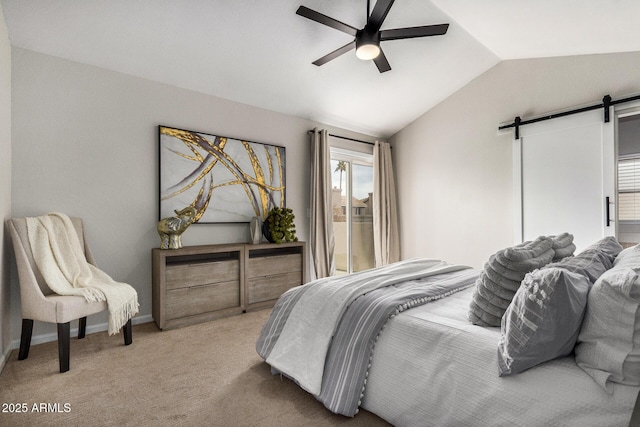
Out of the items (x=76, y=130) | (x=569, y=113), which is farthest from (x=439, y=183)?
(x=76, y=130)

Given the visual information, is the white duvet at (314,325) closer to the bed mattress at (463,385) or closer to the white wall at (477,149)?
the bed mattress at (463,385)

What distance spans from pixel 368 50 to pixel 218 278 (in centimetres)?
249

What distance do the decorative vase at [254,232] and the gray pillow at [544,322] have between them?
2878 millimetres

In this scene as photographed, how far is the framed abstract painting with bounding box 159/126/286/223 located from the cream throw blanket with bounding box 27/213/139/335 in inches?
31.8

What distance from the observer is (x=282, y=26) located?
2.97 metres

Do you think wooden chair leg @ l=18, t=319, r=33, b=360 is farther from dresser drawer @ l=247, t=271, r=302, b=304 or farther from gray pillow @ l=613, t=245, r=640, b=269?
gray pillow @ l=613, t=245, r=640, b=269

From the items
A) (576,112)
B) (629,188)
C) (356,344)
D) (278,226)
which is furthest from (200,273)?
(629,188)

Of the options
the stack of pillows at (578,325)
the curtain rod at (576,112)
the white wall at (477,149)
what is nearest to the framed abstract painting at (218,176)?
the white wall at (477,149)

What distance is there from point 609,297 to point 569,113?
325cm

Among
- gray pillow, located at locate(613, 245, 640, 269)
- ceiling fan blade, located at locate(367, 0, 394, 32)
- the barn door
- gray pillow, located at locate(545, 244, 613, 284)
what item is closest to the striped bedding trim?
gray pillow, located at locate(545, 244, 613, 284)

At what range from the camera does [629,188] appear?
456 cm

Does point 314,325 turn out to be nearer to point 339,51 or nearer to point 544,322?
point 544,322

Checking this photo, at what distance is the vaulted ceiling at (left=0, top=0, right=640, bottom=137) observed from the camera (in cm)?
257

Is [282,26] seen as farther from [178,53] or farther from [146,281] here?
[146,281]
